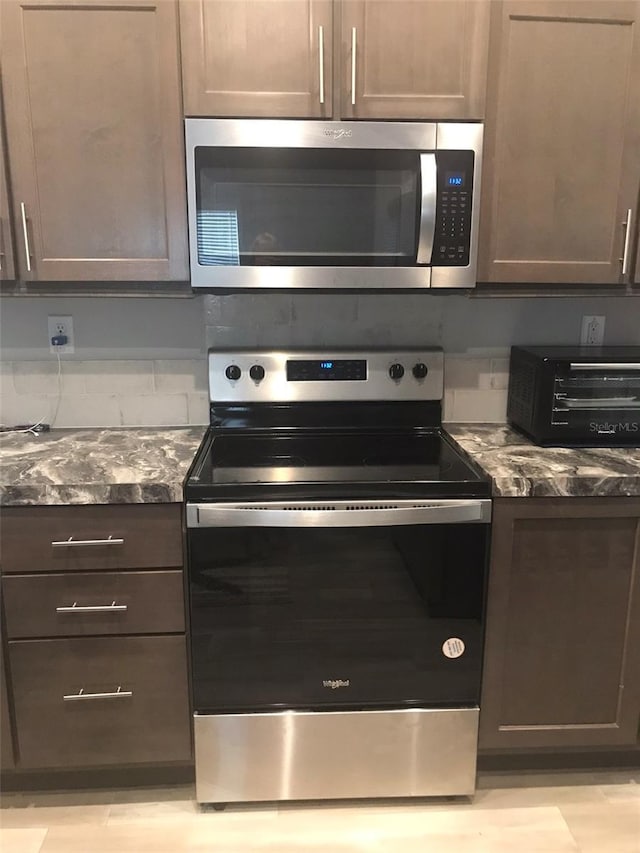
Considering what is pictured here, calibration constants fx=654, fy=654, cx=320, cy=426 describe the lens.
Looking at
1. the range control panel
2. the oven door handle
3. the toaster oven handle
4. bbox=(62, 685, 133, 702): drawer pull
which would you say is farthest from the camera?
the range control panel

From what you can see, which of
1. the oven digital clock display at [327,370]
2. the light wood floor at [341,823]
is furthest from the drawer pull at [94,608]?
the oven digital clock display at [327,370]

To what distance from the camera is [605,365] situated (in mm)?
1783

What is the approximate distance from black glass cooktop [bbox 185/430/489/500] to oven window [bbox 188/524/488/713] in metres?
0.10

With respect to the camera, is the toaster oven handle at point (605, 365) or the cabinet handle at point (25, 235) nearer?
the cabinet handle at point (25, 235)

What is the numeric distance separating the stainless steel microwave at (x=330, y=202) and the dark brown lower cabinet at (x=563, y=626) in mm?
683

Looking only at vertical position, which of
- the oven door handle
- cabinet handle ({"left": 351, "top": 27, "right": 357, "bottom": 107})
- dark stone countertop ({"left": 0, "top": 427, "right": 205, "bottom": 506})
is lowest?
the oven door handle

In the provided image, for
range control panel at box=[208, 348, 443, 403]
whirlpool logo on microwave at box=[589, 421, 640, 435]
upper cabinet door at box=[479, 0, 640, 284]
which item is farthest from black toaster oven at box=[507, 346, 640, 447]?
range control panel at box=[208, 348, 443, 403]

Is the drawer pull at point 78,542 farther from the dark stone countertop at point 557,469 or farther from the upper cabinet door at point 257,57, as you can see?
the upper cabinet door at point 257,57

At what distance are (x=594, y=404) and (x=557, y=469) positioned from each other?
30 centimetres

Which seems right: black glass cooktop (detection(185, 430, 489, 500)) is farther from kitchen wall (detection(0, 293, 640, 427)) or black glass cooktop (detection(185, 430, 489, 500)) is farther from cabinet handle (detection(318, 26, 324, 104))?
cabinet handle (detection(318, 26, 324, 104))

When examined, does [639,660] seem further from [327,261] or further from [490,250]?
[327,261]

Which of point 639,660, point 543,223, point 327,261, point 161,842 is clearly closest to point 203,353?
point 327,261

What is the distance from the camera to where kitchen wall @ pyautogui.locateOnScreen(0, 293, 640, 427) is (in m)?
1.99

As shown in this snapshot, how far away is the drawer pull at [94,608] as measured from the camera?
1.59m
